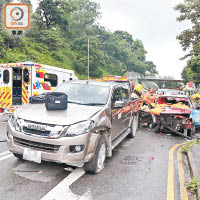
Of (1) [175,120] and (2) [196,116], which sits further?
(2) [196,116]

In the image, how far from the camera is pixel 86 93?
5.84 meters

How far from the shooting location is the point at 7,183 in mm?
4168

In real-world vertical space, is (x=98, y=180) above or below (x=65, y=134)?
below

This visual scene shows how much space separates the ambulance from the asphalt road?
18.5 ft

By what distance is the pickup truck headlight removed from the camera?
13.4 ft

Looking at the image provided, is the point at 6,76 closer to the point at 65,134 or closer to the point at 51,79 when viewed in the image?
the point at 51,79

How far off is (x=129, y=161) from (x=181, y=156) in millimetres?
1652

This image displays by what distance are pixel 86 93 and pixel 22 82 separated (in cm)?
656

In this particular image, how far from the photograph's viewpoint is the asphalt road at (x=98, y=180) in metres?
3.91

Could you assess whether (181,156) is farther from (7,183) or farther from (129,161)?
(7,183)

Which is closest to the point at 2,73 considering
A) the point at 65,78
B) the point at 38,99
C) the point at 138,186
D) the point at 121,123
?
the point at 65,78

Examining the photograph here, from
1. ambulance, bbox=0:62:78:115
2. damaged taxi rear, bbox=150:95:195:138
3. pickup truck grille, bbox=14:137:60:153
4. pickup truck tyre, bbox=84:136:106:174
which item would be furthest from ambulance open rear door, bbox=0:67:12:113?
pickup truck tyre, bbox=84:136:106:174

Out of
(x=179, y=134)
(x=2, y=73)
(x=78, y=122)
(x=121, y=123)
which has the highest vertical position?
(x=2, y=73)

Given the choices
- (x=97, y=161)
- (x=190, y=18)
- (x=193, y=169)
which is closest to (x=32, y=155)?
(x=97, y=161)
